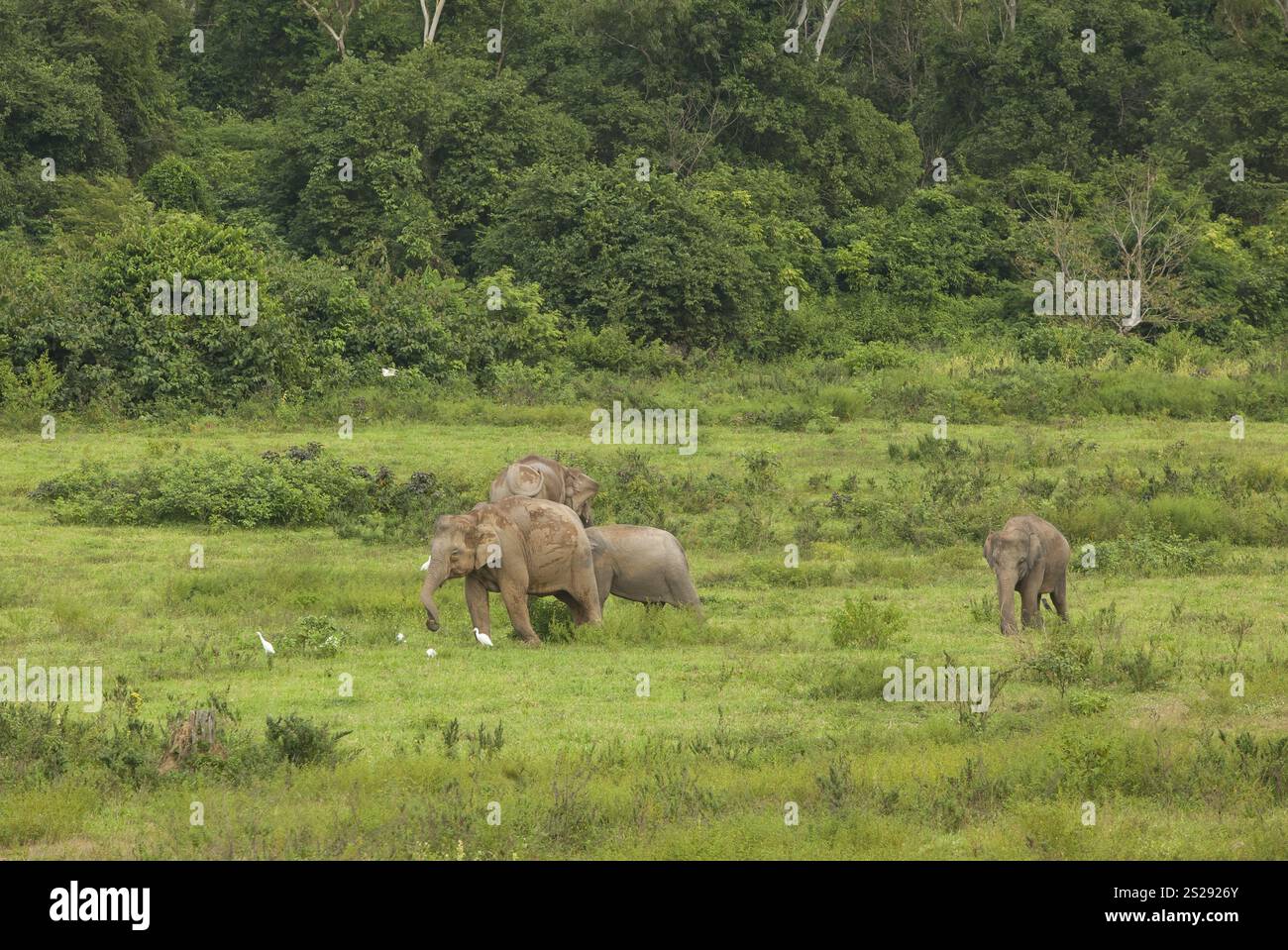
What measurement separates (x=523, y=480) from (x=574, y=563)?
2.21 m

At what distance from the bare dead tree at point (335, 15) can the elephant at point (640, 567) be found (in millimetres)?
34380

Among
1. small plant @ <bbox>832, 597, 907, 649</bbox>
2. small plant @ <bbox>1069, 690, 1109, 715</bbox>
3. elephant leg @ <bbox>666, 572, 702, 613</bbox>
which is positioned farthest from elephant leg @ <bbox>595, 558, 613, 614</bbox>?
small plant @ <bbox>1069, 690, 1109, 715</bbox>

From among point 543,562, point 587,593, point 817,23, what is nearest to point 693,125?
point 817,23

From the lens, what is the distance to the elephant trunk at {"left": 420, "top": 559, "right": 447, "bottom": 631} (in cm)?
1487

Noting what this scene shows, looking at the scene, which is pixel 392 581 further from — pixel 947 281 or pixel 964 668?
pixel 947 281

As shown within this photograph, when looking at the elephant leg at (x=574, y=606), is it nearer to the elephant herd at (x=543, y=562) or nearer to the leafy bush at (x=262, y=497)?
the elephant herd at (x=543, y=562)

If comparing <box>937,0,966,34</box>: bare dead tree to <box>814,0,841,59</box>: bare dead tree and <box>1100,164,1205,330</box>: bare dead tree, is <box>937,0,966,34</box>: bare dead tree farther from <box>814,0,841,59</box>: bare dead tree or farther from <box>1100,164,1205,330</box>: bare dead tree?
<box>1100,164,1205,330</box>: bare dead tree

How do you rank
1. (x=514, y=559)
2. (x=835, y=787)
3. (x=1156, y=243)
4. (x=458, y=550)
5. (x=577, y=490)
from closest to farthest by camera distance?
(x=835, y=787)
(x=458, y=550)
(x=514, y=559)
(x=577, y=490)
(x=1156, y=243)

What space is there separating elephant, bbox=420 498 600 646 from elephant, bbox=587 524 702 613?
0.42 metres

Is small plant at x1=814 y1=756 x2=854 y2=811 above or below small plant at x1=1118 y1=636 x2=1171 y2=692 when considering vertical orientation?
below

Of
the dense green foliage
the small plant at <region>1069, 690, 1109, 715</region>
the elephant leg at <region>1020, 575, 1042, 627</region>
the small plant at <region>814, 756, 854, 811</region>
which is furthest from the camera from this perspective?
the dense green foliage

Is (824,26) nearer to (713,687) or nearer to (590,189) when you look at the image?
(590,189)

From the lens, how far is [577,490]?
1844 centimetres

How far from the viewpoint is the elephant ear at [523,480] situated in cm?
1759
